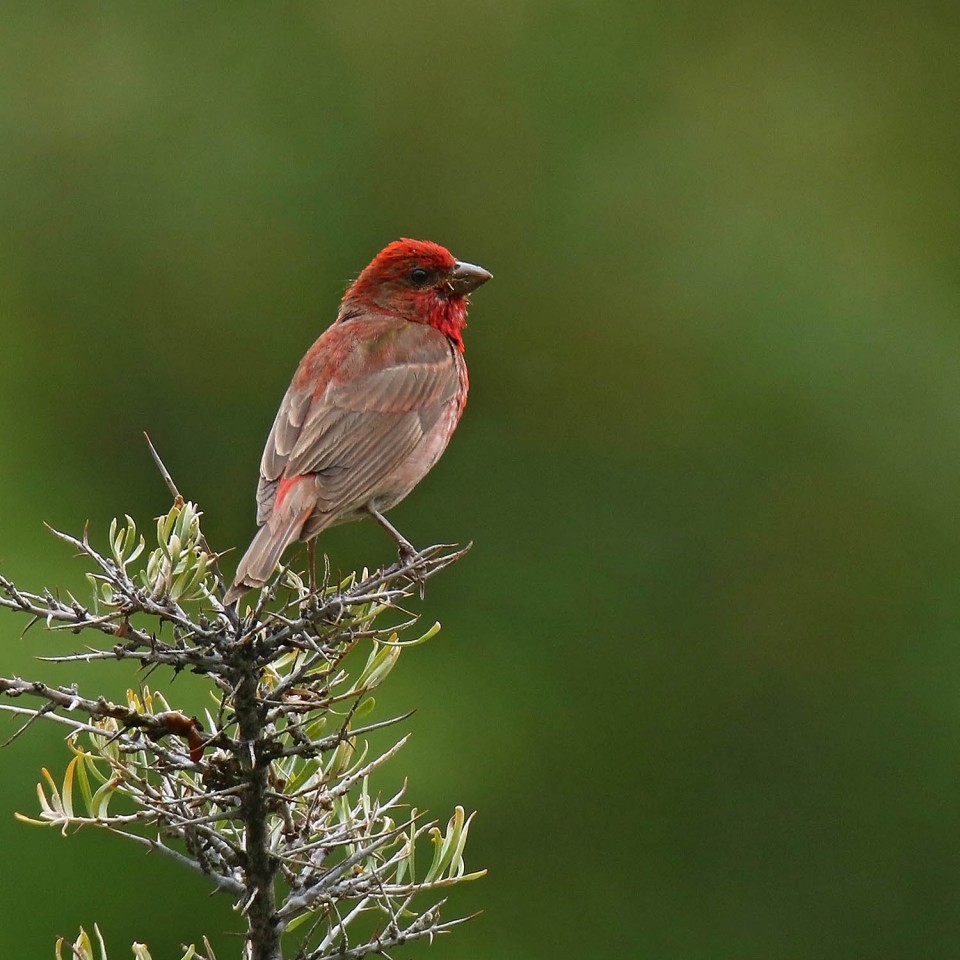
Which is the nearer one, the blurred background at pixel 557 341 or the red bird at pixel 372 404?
the red bird at pixel 372 404

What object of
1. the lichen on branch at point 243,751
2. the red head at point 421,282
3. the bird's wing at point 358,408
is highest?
the red head at point 421,282

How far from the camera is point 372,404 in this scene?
4562mm

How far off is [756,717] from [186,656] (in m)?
6.81

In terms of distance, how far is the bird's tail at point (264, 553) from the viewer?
2.96 meters

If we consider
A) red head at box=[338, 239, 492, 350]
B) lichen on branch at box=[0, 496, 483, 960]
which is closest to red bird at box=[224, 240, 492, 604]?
red head at box=[338, 239, 492, 350]

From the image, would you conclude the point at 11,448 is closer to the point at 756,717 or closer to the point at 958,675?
the point at 756,717

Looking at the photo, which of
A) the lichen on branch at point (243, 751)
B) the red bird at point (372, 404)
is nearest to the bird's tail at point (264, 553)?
the red bird at point (372, 404)

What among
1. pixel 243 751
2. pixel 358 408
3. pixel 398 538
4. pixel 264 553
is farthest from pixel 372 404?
pixel 243 751

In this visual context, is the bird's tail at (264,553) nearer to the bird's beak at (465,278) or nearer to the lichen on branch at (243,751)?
the lichen on branch at (243,751)

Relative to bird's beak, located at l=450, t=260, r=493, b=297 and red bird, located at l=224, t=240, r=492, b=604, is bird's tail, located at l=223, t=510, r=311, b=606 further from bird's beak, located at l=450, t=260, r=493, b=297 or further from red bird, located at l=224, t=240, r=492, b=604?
bird's beak, located at l=450, t=260, r=493, b=297

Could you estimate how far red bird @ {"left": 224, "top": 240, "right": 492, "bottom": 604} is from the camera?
3986 mm

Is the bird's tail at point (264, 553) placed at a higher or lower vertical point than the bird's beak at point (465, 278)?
lower

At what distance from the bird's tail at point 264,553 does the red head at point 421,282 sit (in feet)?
4.52

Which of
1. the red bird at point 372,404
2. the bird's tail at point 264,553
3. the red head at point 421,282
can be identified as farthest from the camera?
the red head at point 421,282
